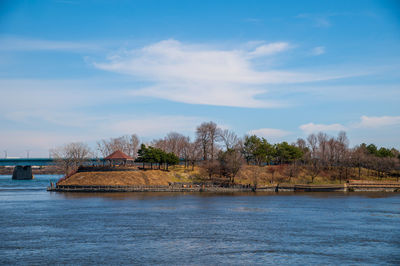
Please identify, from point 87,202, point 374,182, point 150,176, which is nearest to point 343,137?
point 374,182

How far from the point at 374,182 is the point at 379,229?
256ft

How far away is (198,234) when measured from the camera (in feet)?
160

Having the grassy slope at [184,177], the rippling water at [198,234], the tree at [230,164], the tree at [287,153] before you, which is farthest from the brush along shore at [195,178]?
the rippling water at [198,234]

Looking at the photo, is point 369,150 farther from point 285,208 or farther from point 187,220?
point 187,220

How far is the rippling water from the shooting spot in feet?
125

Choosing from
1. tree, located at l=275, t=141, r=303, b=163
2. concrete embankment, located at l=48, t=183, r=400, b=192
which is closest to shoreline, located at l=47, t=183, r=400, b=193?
concrete embankment, located at l=48, t=183, r=400, b=192

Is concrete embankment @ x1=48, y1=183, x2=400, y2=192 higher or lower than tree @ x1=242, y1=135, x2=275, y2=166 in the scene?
lower

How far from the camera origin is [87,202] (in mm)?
82750

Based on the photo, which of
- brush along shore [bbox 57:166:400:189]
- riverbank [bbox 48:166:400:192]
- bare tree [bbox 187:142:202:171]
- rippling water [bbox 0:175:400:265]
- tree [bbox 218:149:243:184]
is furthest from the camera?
bare tree [bbox 187:142:202:171]

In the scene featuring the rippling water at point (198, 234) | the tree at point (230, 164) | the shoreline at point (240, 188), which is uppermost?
the tree at point (230, 164)

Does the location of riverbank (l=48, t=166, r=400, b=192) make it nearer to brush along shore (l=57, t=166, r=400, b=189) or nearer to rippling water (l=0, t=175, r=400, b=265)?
brush along shore (l=57, t=166, r=400, b=189)

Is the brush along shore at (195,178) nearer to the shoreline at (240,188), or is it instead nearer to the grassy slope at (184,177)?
the grassy slope at (184,177)

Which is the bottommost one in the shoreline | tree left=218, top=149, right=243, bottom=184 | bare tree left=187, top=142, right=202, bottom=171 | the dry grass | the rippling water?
the rippling water

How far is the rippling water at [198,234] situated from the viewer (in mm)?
38062
